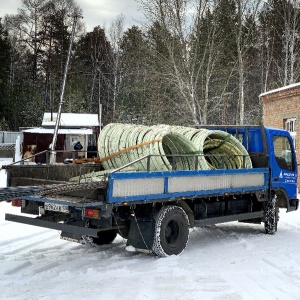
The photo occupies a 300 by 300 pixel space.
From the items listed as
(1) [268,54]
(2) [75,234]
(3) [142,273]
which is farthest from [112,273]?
(1) [268,54]

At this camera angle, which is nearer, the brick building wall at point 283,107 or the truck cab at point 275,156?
the truck cab at point 275,156

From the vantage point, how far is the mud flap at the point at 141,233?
714 cm

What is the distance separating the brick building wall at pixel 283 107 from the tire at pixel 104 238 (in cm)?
1038

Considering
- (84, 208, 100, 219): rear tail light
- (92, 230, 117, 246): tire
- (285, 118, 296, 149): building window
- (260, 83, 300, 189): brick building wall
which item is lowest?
(92, 230, 117, 246): tire

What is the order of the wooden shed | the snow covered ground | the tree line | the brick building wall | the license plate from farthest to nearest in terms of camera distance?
the wooden shed → the tree line → the brick building wall → the license plate → the snow covered ground

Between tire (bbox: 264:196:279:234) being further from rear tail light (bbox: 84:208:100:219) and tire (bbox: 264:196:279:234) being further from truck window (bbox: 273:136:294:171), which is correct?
rear tail light (bbox: 84:208:100:219)

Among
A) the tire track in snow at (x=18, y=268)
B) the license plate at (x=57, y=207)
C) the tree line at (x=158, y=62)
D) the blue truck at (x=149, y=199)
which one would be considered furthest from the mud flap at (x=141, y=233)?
the tree line at (x=158, y=62)

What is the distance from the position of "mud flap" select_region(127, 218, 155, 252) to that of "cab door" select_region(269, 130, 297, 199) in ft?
11.9

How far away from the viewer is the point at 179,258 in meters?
7.29

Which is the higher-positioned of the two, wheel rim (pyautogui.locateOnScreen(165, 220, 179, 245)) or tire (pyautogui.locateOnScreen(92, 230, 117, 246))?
wheel rim (pyautogui.locateOnScreen(165, 220, 179, 245))

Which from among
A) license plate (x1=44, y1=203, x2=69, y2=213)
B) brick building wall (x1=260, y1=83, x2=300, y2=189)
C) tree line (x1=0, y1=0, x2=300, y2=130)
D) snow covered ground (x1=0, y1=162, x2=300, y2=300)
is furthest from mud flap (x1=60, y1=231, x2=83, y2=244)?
tree line (x1=0, y1=0, x2=300, y2=130)

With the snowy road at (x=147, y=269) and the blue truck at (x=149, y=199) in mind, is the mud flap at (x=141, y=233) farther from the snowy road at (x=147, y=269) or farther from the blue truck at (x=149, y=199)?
the snowy road at (x=147, y=269)

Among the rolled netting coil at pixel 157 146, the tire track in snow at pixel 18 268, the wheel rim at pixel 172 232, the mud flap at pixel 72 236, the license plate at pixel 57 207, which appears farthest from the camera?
the rolled netting coil at pixel 157 146

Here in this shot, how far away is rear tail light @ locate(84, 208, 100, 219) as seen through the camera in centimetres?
646
